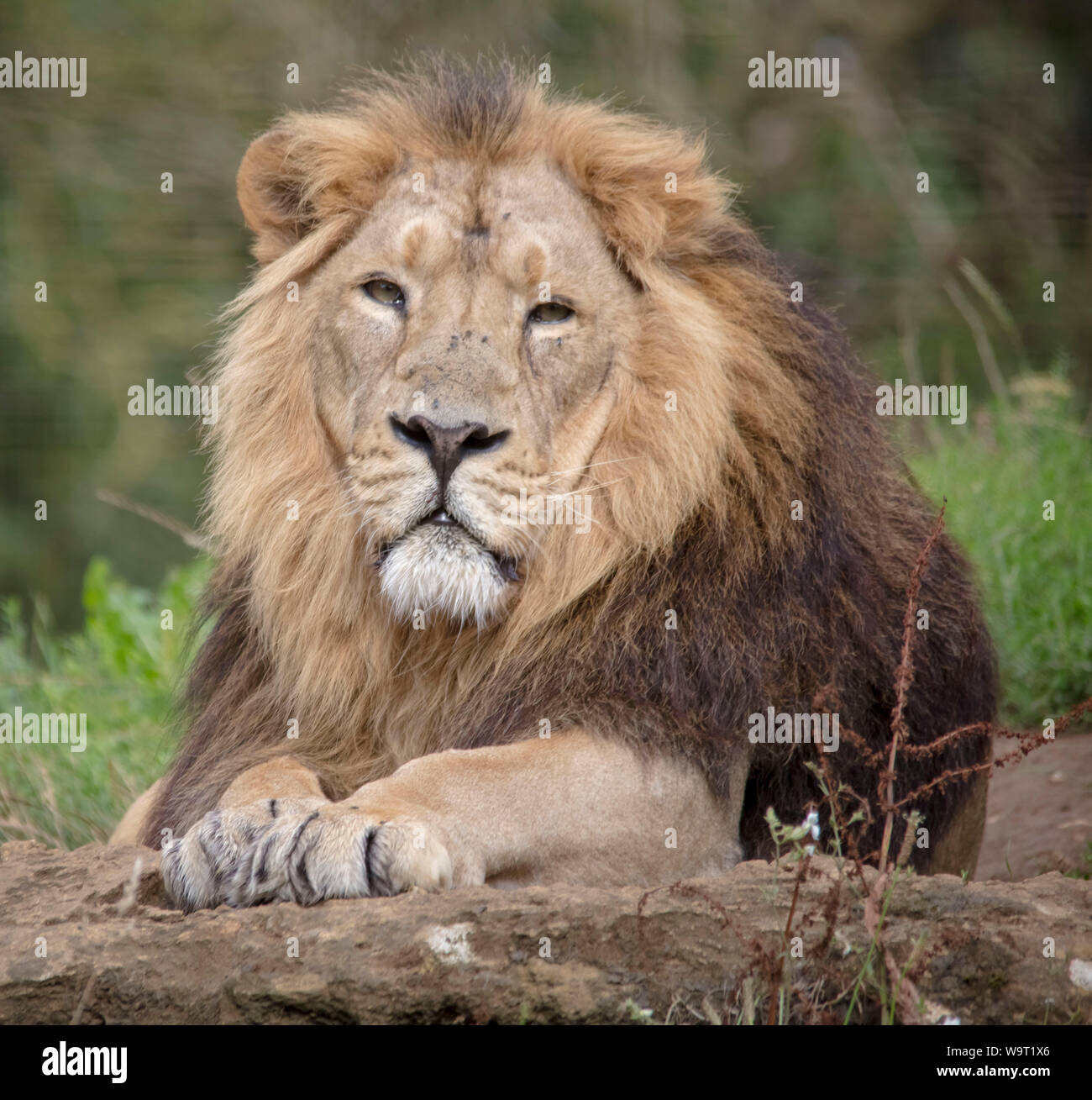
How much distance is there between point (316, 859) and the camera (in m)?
2.89

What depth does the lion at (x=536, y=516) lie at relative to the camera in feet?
10.8

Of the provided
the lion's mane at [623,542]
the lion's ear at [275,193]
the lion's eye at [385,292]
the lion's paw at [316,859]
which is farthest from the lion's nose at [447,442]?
the lion's ear at [275,193]

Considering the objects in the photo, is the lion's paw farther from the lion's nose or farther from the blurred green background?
the blurred green background

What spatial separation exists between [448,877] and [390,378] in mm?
1107

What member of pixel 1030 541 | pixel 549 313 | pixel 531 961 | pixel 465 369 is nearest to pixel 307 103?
pixel 1030 541

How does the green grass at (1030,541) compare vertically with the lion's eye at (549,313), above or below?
below

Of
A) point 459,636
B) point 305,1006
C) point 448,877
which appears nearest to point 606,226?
point 459,636

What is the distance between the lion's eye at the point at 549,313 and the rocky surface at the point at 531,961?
51.7 inches

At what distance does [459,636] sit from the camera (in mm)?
3572

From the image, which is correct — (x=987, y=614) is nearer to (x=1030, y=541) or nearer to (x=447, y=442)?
(x=1030, y=541)

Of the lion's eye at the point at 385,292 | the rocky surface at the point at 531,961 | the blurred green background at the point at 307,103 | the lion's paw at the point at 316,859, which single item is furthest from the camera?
the blurred green background at the point at 307,103

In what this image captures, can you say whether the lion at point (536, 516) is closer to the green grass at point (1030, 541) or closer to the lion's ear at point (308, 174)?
the lion's ear at point (308, 174)

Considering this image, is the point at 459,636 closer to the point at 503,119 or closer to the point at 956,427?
the point at 503,119

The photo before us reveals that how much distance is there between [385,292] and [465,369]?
0.38m
